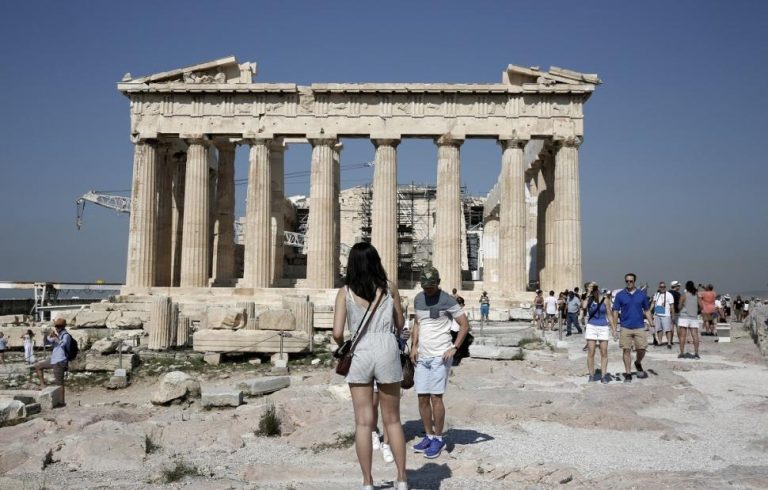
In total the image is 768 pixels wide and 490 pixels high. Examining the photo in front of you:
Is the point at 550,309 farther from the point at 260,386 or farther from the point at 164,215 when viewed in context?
the point at 164,215

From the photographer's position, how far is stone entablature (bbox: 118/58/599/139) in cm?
3206

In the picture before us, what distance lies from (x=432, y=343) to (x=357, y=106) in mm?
25922

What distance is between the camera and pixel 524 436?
27.2ft

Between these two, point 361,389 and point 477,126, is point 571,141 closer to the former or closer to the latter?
point 477,126

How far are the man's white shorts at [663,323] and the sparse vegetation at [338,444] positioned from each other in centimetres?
1246

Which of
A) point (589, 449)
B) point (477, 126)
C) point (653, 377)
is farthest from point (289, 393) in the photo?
point (477, 126)

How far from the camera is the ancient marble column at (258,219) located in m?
32.2

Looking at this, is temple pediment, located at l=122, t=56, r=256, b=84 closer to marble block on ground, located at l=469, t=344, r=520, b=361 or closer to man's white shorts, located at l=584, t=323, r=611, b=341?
marble block on ground, located at l=469, t=344, r=520, b=361

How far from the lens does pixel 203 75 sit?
33062 mm

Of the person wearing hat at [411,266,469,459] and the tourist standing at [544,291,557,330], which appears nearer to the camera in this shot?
the person wearing hat at [411,266,469,459]

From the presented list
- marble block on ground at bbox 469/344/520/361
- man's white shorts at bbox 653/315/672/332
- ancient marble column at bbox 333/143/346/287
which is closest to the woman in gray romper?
marble block on ground at bbox 469/344/520/361

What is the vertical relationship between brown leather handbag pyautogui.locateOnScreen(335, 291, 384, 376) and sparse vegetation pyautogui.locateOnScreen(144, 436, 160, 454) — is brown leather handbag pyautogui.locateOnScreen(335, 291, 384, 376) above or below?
above

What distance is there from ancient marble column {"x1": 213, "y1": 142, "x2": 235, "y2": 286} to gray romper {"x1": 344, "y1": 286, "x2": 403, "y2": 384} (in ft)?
98.5

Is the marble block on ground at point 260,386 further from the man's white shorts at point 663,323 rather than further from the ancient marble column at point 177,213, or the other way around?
the ancient marble column at point 177,213
